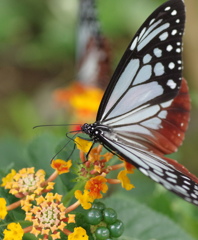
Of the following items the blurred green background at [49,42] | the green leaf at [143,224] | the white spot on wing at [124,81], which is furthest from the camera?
the blurred green background at [49,42]

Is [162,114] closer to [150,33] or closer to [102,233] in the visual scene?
[150,33]

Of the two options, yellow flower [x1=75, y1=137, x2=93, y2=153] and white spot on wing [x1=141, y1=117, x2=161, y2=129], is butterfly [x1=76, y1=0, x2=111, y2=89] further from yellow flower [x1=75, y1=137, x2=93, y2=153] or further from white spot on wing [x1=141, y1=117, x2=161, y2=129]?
yellow flower [x1=75, y1=137, x2=93, y2=153]

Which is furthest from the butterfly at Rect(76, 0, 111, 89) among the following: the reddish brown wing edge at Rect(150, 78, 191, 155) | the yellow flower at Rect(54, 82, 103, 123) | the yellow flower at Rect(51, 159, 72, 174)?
the yellow flower at Rect(51, 159, 72, 174)

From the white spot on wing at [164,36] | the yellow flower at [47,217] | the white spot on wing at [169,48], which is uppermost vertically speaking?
the white spot on wing at [164,36]

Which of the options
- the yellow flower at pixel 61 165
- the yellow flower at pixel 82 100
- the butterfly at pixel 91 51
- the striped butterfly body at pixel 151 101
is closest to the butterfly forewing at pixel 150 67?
the striped butterfly body at pixel 151 101

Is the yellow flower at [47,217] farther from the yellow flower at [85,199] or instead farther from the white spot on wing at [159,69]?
the white spot on wing at [159,69]

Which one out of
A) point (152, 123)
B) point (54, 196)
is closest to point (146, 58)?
point (152, 123)
